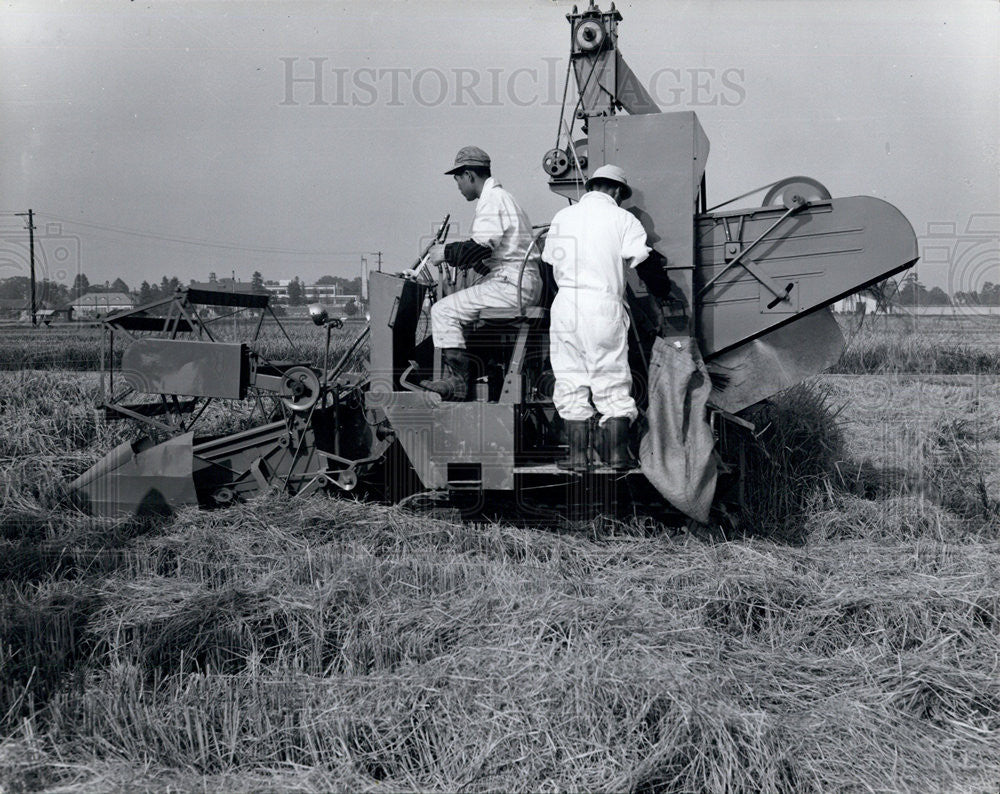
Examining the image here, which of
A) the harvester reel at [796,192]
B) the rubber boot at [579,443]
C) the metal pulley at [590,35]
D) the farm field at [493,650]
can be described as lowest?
the farm field at [493,650]

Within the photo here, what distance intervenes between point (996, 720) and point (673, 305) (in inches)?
113

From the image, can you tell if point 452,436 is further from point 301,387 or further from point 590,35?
point 590,35

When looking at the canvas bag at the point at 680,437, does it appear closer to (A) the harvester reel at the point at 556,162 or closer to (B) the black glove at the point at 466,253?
(B) the black glove at the point at 466,253

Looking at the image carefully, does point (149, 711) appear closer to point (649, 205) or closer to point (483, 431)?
point (483, 431)

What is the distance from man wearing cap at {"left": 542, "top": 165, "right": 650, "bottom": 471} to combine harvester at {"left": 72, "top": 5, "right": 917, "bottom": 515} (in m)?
0.28

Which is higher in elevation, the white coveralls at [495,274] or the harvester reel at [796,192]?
the harvester reel at [796,192]

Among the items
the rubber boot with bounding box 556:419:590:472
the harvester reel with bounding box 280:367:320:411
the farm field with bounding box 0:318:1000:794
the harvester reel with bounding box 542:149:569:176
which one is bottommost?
the farm field with bounding box 0:318:1000:794

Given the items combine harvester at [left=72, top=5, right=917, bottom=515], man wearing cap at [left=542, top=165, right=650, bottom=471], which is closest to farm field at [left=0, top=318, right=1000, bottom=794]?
combine harvester at [left=72, top=5, right=917, bottom=515]

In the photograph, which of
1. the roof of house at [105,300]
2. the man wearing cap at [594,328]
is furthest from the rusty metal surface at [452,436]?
the roof of house at [105,300]

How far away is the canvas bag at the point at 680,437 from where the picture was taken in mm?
4492

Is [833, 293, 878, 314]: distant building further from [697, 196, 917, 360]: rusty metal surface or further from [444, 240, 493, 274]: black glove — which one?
[444, 240, 493, 274]: black glove

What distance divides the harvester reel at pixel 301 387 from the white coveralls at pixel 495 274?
864 millimetres

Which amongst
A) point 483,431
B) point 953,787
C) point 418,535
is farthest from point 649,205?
point 953,787

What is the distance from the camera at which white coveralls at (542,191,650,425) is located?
4594 millimetres
